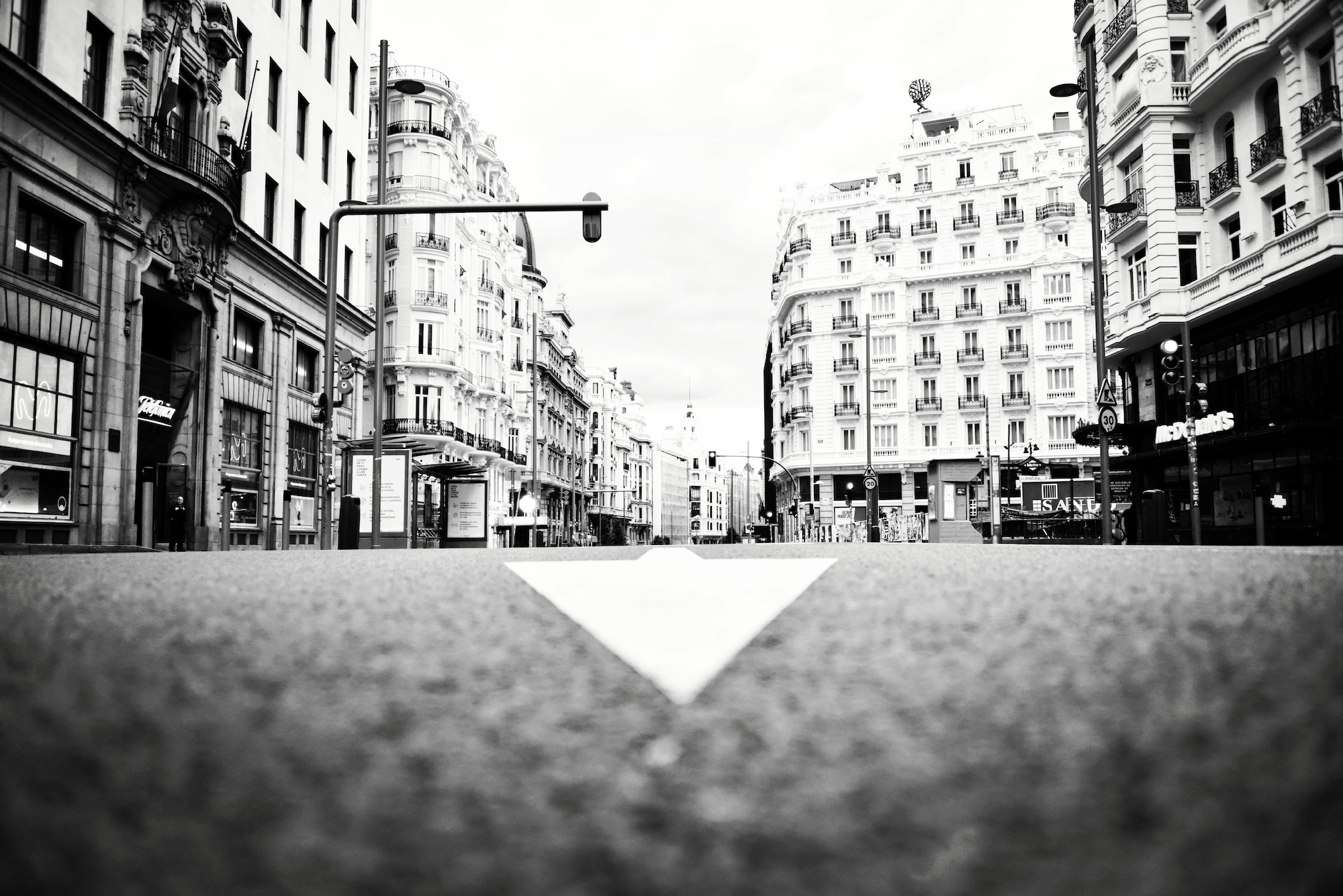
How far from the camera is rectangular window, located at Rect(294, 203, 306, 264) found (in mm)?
29047

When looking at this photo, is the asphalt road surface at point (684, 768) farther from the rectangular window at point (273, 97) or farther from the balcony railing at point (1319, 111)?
the rectangular window at point (273, 97)

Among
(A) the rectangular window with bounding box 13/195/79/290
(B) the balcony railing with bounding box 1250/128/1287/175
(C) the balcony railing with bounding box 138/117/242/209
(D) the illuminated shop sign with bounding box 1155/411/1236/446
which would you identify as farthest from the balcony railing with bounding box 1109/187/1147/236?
(A) the rectangular window with bounding box 13/195/79/290

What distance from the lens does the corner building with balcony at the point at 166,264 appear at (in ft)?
53.5

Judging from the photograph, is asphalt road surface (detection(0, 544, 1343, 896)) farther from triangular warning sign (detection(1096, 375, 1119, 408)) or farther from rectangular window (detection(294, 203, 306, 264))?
rectangular window (detection(294, 203, 306, 264))

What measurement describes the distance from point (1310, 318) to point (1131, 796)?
2583 cm

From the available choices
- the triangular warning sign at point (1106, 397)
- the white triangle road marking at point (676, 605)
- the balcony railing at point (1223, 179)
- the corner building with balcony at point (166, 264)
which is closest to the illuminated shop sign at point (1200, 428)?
the triangular warning sign at point (1106, 397)

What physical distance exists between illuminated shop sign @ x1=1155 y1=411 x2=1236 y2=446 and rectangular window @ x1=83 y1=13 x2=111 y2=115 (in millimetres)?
22432

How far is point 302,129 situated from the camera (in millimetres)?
29469

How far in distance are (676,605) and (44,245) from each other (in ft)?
63.9

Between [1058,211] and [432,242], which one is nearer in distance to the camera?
[432,242]

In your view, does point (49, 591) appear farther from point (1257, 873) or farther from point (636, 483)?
point (636, 483)

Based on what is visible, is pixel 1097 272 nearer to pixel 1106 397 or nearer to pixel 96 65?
pixel 1106 397

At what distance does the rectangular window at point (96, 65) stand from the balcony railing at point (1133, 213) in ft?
83.3

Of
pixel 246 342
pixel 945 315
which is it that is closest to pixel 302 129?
pixel 246 342
